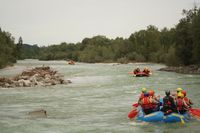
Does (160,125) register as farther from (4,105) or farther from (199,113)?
(4,105)

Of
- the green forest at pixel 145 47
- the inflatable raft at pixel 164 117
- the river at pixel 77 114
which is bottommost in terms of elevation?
the river at pixel 77 114

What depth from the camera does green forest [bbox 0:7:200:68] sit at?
58.0 metres

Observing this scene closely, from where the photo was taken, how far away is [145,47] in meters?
114

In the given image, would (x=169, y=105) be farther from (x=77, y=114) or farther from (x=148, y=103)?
(x=77, y=114)

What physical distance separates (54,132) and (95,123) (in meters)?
2.48

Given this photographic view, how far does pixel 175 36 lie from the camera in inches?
2356

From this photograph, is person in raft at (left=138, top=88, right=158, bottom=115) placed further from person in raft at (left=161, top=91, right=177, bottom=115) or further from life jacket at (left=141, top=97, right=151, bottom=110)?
person in raft at (left=161, top=91, right=177, bottom=115)

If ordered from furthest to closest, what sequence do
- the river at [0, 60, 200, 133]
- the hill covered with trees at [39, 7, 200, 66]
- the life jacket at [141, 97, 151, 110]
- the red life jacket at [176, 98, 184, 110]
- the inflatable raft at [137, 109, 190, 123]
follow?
1. the hill covered with trees at [39, 7, 200, 66]
2. the life jacket at [141, 97, 151, 110]
3. the red life jacket at [176, 98, 184, 110]
4. the inflatable raft at [137, 109, 190, 123]
5. the river at [0, 60, 200, 133]

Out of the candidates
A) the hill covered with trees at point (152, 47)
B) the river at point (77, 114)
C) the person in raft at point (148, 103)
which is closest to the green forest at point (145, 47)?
the hill covered with trees at point (152, 47)

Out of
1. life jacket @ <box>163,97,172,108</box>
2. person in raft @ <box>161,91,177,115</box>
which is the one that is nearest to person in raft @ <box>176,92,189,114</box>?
person in raft @ <box>161,91,177,115</box>

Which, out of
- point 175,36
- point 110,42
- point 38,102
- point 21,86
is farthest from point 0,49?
point 110,42

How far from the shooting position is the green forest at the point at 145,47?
2283 inches

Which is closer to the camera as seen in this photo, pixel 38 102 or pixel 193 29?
pixel 38 102

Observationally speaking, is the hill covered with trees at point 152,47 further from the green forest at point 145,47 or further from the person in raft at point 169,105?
the person in raft at point 169,105
